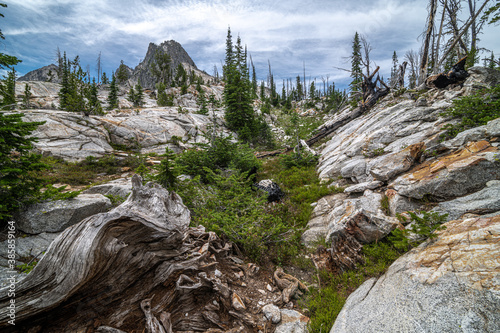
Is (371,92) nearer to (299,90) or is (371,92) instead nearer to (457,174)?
(457,174)

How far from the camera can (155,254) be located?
3.69 metres

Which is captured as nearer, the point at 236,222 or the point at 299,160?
the point at 236,222

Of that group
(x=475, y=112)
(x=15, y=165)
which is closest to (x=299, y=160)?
(x=475, y=112)

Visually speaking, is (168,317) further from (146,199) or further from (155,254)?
(146,199)

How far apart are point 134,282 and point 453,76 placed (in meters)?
16.8

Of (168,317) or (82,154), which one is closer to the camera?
(168,317)

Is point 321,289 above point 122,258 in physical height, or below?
below

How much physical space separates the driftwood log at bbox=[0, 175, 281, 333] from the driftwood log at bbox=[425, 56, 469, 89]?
14.6 metres

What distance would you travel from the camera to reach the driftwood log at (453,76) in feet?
32.7

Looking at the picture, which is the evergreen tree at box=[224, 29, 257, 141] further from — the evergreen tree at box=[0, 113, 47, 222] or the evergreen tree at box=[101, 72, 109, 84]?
the evergreen tree at box=[101, 72, 109, 84]

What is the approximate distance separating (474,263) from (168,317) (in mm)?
4592

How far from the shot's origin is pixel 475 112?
632 centimetres

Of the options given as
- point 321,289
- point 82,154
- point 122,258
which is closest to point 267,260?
point 321,289

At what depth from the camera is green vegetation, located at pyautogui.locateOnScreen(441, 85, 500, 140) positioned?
19.1 ft
